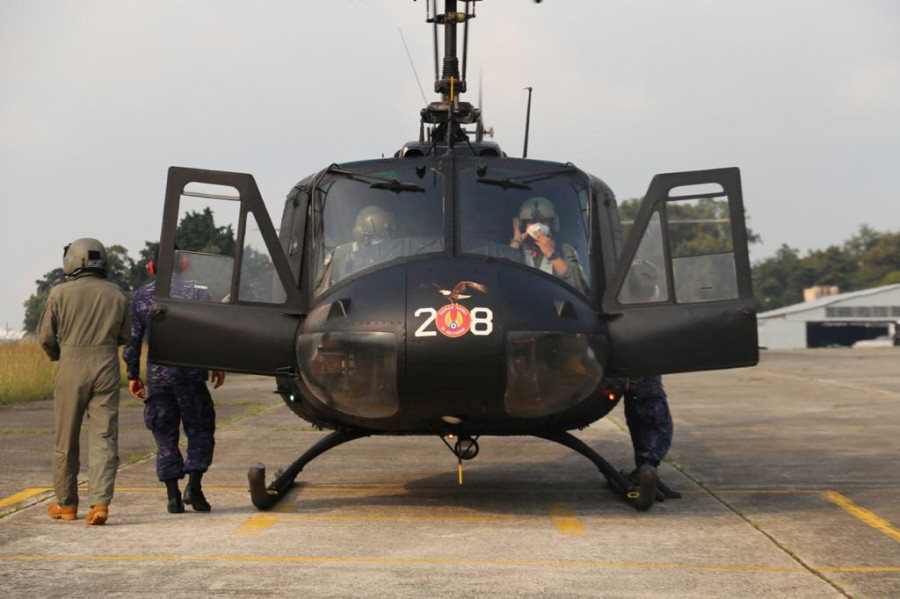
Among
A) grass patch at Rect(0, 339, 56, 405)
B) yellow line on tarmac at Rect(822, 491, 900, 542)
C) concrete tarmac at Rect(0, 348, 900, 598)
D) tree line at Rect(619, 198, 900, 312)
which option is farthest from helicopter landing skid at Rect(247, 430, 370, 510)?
tree line at Rect(619, 198, 900, 312)

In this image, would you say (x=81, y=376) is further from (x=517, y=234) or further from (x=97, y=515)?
(x=517, y=234)

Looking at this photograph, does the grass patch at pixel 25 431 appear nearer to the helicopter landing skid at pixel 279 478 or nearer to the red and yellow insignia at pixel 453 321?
the helicopter landing skid at pixel 279 478

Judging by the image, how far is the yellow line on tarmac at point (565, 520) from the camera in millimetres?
7398

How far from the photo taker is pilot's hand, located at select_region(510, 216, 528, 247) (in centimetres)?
785

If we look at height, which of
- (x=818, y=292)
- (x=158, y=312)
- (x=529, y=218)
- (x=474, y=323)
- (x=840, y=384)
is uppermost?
(x=818, y=292)

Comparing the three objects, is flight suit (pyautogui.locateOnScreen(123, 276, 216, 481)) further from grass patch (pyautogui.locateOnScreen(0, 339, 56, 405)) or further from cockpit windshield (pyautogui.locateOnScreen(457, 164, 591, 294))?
grass patch (pyautogui.locateOnScreen(0, 339, 56, 405))

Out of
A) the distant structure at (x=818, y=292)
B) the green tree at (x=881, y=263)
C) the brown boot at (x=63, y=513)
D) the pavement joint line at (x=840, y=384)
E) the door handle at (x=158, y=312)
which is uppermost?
the green tree at (x=881, y=263)

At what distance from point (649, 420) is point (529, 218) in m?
2.01

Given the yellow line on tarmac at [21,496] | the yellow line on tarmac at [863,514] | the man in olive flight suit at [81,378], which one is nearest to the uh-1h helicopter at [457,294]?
the man in olive flight suit at [81,378]

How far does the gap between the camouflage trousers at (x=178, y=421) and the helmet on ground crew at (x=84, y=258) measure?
970 mm

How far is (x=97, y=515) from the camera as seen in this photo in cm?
756

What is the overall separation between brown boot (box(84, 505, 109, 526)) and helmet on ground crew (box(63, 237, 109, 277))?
160cm

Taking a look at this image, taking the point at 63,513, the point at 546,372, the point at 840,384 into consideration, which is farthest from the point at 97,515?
the point at 840,384

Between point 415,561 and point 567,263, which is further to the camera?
point 567,263
